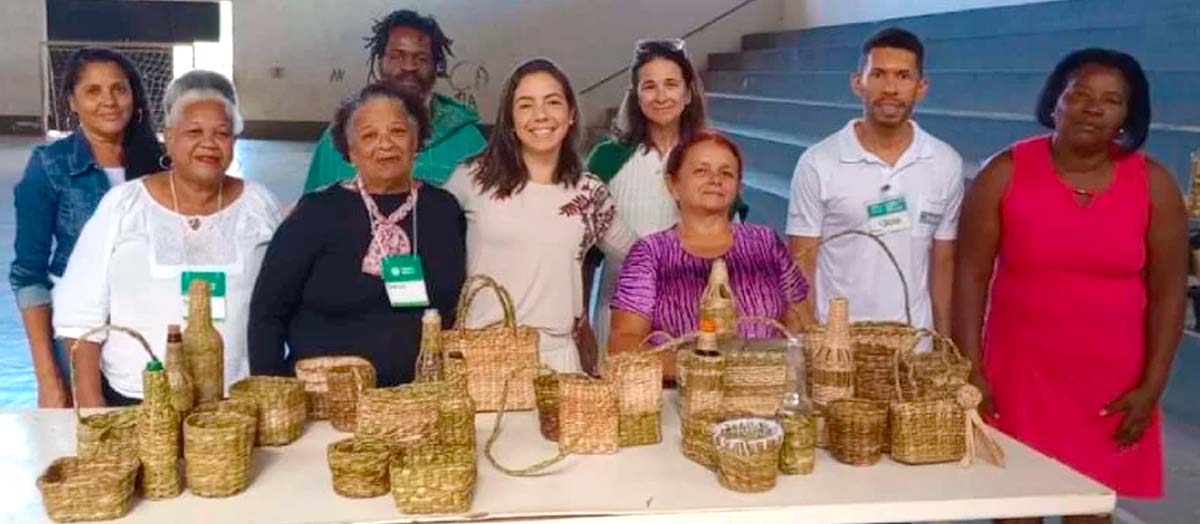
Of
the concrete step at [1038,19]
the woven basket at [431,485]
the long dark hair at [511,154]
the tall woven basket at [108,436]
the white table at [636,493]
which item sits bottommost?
the white table at [636,493]

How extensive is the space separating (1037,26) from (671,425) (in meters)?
5.23

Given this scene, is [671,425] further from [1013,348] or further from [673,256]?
[1013,348]

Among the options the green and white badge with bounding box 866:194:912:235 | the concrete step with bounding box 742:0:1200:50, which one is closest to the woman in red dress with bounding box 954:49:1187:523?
the green and white badge with bounding box 866:194:912:235

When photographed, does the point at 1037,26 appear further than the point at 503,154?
Yes

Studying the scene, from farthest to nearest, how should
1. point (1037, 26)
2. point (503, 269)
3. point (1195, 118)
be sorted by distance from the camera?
point (1037, 26) → point (1195, 118) → point (503, 269)

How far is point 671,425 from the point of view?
2.13m

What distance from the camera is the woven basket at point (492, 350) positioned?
6.97ft

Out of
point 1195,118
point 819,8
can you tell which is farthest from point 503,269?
point 819,8

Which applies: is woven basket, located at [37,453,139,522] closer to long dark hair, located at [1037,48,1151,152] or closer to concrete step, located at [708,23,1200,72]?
long dark hair, located at [1037,48,1151,152]

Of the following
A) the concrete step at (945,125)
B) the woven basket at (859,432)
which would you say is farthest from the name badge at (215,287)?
the concrete step at (945,125)

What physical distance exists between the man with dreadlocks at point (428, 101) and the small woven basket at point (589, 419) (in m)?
1.28

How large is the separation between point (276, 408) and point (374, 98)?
0.74 m

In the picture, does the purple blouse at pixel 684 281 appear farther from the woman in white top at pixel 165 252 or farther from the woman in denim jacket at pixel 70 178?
the woman in denim jacket at pixel 70 178

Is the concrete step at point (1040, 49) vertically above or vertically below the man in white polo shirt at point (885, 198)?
above
